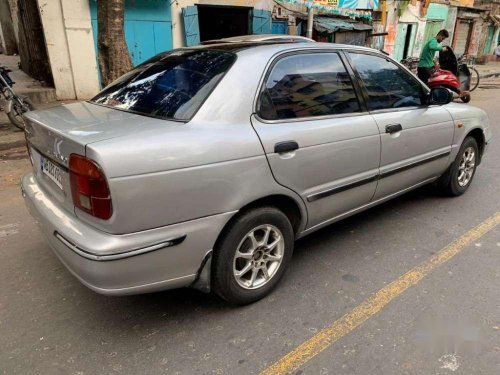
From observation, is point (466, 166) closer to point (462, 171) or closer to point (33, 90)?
point (462, 171)

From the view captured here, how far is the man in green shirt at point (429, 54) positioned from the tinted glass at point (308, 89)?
7.57 metres

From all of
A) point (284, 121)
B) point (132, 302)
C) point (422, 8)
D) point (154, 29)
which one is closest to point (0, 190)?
point (132, 302)

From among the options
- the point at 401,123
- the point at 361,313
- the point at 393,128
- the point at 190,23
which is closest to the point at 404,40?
the point at 190,23

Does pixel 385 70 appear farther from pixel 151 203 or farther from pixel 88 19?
pixel 88 19

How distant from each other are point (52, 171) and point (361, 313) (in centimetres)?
211

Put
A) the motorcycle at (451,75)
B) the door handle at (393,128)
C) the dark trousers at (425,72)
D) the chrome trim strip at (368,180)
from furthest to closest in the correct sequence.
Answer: the dark trousers at (425,72) → the motorcycle at (451,75) → the door handle at (393,128) → the chrome trim strip at (368,180)

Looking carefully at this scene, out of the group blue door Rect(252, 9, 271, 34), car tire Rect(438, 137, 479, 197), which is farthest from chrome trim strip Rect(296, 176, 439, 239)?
blue door Rect(252, 9, 271, 34)

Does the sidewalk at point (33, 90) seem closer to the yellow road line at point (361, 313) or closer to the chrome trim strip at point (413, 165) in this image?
the chrome trim strip at point (413, 165)

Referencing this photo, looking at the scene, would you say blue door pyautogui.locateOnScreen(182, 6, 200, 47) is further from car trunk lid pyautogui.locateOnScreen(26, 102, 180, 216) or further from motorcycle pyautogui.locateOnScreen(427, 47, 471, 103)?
car trunk lid pyautogui.locateOnScreen(26, 102, 180, 216)

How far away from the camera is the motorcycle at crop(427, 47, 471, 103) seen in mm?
9203

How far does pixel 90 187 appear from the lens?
6.70ft

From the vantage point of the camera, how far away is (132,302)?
2.76m

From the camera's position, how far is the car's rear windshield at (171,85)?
8.09 feet

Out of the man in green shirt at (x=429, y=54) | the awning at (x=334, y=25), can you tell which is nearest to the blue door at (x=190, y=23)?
the awning at (x=334, y=25)
